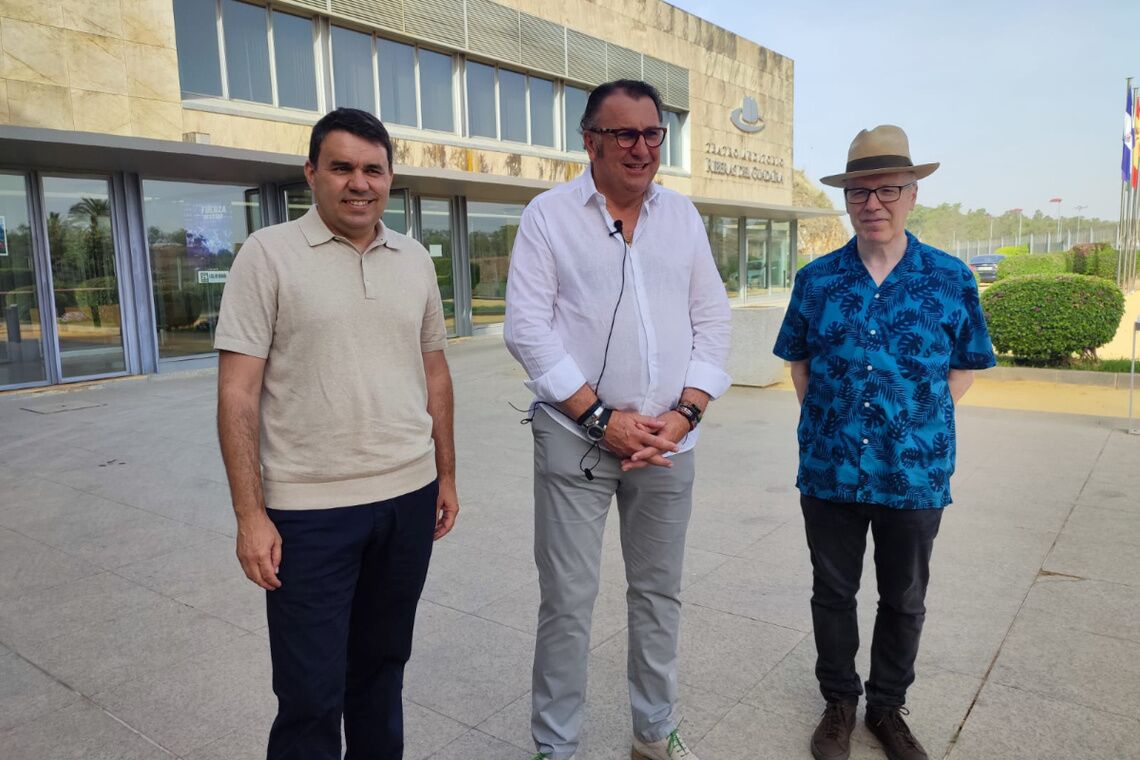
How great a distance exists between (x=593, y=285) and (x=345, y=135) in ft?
2.65

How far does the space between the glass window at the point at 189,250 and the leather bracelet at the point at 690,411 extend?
11.4 m

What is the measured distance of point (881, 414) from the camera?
2.50m

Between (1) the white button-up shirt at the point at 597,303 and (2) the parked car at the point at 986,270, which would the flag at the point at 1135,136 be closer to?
(2) the parked car at the point at 986,270

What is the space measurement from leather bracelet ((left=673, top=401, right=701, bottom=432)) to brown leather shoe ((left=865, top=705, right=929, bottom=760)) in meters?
1.16

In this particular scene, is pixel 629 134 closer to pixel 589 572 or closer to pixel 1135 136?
pixel 589 572

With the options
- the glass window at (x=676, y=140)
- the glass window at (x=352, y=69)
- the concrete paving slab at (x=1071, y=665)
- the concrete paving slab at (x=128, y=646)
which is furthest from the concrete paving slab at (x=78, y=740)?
the glass window at (x=676, y=140)

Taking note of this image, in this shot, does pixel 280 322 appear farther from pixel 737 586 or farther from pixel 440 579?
pixel 737 586

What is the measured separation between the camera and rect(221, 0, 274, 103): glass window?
13.3 m

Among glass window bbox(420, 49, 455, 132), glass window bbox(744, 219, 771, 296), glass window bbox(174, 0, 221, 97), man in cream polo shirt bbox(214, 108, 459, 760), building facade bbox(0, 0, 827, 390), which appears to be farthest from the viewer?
glass window bbox(744, 219, 771, 296)

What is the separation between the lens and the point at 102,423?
27.6 ft

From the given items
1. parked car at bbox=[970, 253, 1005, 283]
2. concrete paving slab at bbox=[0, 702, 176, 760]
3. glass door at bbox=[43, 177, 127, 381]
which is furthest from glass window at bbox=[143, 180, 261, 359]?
parked car at bbox=[970, 253, 1005, 283]

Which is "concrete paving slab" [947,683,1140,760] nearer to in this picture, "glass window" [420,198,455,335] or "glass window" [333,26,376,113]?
"glass window" [420,198,455,335]

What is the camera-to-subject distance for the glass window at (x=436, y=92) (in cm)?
1659

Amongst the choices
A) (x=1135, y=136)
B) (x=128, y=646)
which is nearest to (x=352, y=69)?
(x=128, y=646)
